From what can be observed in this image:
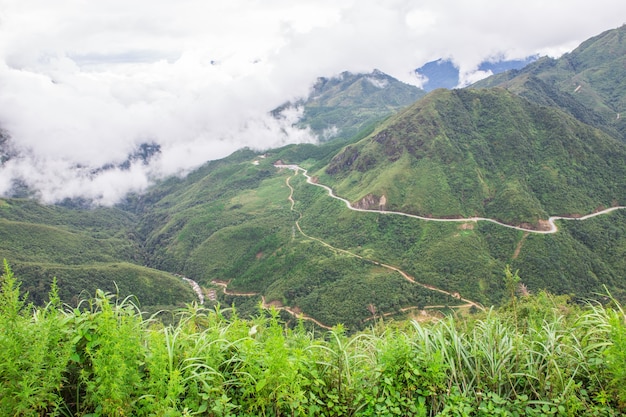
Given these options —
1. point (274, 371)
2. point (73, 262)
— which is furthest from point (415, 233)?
point (73, 262)

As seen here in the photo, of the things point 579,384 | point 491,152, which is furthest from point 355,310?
point 491,152

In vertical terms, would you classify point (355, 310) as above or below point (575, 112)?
below

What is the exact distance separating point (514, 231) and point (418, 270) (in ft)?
97.9

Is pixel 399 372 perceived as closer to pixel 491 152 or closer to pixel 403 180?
pixel 403 180

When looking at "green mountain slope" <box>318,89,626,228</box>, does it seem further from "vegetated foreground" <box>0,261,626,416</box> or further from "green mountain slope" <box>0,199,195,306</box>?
"vegetated foreground" <box>0,261,626,416</box>

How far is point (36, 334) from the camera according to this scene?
4195 millimetres

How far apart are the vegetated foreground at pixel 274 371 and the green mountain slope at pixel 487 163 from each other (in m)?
100

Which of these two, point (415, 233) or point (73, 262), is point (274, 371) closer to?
point (415, 233)

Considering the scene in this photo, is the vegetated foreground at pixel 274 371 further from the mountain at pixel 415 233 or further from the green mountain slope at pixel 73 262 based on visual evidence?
the mountain at pixel 415 233

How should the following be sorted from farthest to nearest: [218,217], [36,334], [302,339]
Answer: [218,217], [302,339], [36,334]

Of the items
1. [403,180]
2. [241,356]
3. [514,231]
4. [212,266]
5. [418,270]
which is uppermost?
[241,356]

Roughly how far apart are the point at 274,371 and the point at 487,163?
431ft

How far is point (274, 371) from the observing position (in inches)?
177

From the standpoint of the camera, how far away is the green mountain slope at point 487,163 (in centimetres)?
10069
